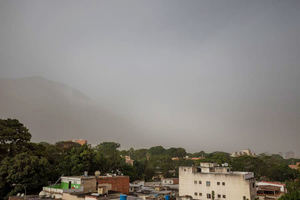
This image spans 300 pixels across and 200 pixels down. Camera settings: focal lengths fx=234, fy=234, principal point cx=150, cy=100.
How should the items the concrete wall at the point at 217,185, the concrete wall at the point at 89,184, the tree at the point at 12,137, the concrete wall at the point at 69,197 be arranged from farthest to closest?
1. the tree at the point at 12,137
2. the concrete wall at the point at 217,185
3. the concrete wall at the point at 89,184
4. the concrete wall at the point at 69,197

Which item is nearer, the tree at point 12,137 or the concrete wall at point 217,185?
the concrete wall at point 217,185

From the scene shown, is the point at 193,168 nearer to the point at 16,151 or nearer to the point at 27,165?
the point at 27,165

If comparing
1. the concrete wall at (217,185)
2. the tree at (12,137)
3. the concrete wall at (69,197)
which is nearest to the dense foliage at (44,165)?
the tree at (12,137)

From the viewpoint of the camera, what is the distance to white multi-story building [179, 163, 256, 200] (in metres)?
35.8

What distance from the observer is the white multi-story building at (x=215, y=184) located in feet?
117

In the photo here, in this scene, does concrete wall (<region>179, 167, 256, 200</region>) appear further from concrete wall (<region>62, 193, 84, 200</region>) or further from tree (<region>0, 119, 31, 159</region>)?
tree (<region>0, 119, 31, 159</region>)

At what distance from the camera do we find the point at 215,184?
3850 cm

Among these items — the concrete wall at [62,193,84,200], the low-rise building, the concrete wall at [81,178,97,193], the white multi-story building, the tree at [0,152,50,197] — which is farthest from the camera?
the white multi-story building

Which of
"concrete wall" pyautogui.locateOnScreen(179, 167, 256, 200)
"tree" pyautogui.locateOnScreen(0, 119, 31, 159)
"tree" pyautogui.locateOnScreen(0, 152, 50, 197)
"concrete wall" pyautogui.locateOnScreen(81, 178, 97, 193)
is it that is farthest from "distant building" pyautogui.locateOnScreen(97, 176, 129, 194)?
"tree" pyautogui.locateOnScreen(0, 119, 31, 159)

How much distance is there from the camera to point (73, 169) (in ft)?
153

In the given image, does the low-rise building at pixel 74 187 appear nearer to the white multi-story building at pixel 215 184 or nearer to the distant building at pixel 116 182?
the distant building at pixel 116 182

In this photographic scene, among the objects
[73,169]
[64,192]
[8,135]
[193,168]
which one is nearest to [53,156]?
[73,169]

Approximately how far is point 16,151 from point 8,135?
3192 millimetres

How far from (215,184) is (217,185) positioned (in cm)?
37
